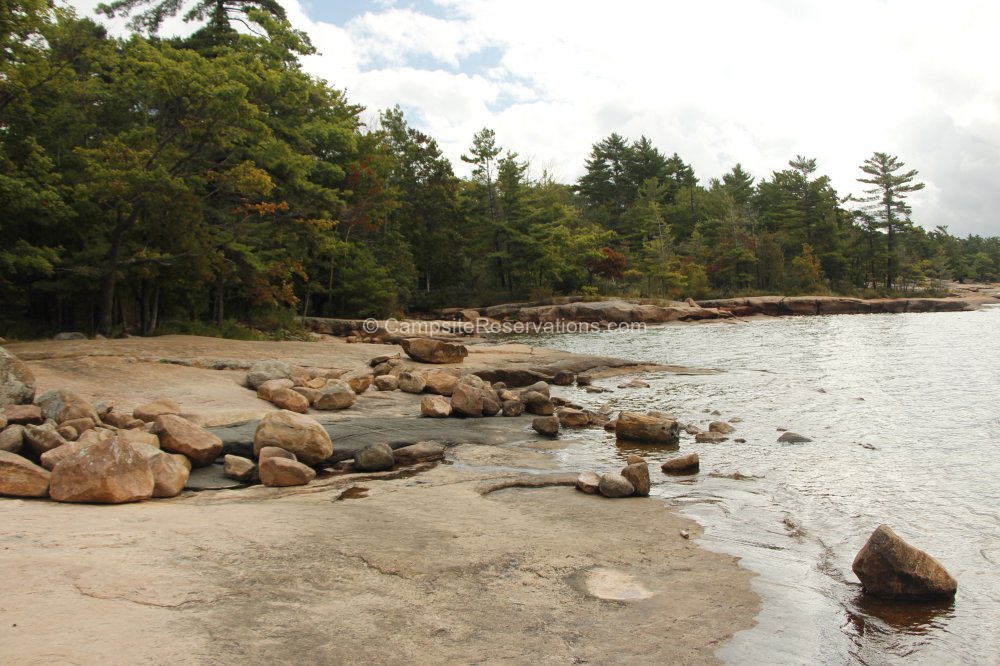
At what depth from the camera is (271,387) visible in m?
11.0

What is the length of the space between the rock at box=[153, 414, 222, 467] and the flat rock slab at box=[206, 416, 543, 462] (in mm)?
459

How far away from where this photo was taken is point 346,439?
8539 millimetres

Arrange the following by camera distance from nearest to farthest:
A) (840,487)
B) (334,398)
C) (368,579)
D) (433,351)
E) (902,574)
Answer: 1. (368,579)
2. (902,574)
3. (840,487)
4. (334,398)
5. (433,351)

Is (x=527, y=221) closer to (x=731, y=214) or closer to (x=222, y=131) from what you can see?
(x=731, y=214)

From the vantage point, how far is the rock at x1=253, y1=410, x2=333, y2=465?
7477 mm

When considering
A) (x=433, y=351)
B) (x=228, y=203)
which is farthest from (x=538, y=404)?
(x=228, y=203)

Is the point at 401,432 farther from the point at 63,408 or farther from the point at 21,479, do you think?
the point at 21,479

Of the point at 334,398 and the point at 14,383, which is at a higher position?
the point at 14,383

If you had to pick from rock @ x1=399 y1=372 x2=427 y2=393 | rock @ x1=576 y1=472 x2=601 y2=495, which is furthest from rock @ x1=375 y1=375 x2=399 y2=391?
rock @ x1=576 y1=472 x2=601 y2=495

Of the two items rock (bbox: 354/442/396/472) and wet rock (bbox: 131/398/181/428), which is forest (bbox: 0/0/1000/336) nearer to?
wet rock (bbox: 131/398/181/428)

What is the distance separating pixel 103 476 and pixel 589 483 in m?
4.46

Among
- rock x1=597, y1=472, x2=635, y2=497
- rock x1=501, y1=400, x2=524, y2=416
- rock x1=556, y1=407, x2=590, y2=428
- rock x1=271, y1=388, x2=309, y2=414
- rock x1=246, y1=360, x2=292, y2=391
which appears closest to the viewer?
rock x1=597, y1=472, x2=635, y2=497

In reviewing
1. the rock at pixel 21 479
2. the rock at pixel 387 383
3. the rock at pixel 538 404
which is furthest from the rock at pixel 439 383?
the rock at pixel 21 479

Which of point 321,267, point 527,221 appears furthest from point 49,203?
Answer: point 527,221
